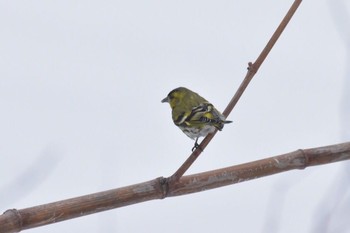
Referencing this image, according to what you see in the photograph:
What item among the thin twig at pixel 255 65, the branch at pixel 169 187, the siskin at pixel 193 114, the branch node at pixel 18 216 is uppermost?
the siskin at pixel 193 114

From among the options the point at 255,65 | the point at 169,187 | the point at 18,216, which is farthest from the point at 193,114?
the point at 18,216

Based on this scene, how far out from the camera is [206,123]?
3672 millimetres

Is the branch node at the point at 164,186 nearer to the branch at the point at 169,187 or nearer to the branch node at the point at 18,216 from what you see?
the branch at the point at 169,187

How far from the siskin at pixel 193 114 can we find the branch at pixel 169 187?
1208 millimetres

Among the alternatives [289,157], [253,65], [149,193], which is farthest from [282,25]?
[149,193]

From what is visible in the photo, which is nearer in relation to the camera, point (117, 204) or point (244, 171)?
point (117, 204)

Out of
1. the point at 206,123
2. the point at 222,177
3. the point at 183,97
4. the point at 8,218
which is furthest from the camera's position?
the point at 183,97

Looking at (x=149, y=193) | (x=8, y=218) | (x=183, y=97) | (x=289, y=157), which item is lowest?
(x=8, y=218)

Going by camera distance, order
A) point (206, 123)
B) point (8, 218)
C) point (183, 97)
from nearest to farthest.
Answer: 1. point (8, 218)
2. point (206, 123)
3. point (183, 97)

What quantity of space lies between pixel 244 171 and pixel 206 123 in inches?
64.8

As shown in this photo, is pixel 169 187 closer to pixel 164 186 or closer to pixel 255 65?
pixel 164 186

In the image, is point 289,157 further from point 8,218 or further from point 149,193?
point 8,218

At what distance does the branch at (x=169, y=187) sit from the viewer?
174cm

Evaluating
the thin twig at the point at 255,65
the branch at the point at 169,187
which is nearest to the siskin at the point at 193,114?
the thin twig at the point at 255,65
